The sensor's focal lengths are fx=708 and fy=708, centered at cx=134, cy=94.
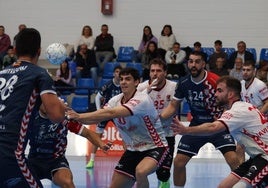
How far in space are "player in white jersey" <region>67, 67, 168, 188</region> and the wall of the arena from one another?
1047cm

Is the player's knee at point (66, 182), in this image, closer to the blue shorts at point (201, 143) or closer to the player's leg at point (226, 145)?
the blue shorts at point (201, 143)

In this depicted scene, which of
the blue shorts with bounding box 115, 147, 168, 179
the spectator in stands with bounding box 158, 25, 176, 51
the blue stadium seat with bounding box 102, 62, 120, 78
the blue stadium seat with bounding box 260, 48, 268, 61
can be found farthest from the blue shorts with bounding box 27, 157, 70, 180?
the blue stadium seat with bounding box 260, 48, 268, 61

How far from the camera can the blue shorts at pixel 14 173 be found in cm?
457

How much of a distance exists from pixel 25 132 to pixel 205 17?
531 inches

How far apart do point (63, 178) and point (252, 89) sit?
4.12m

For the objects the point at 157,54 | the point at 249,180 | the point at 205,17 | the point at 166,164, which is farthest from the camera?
the point at 205,17

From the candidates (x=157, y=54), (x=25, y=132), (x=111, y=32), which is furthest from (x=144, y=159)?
(x=111, y=32)

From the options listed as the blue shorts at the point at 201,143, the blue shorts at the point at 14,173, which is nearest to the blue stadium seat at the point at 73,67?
the blue shorts at the point at 201,143

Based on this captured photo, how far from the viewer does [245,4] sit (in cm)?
1775

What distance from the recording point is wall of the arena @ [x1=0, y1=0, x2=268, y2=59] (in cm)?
1766

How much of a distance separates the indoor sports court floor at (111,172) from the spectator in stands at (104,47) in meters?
4.75

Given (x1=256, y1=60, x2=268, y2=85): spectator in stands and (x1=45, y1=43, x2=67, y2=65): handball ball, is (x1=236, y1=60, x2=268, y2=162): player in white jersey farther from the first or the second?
(x1=256, y1=60, x2=268, y2=85): spectator in stands

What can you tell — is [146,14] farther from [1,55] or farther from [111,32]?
[1,55]

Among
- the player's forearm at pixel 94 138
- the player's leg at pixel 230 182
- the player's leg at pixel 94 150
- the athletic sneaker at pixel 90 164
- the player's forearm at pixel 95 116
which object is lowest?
the athletic sneaker at pixel 90 164
